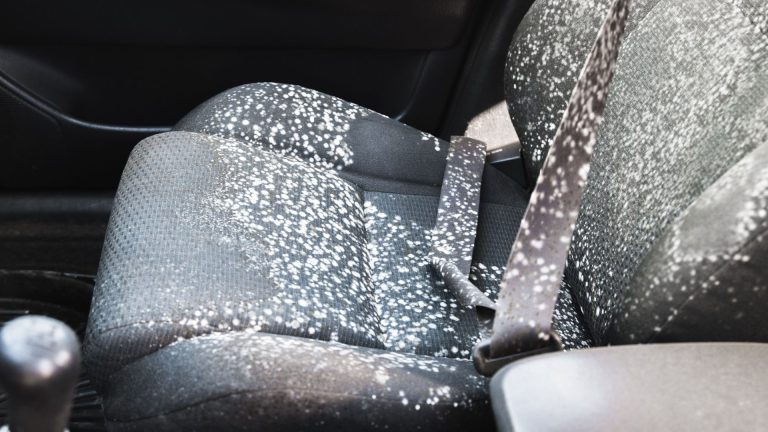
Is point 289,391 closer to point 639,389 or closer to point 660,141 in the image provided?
point 639,389

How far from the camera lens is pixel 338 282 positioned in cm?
99

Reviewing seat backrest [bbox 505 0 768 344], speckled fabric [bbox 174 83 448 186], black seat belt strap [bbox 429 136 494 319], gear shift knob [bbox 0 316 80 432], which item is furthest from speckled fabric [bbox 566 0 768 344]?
gear shift knob [bbox 0 316 80 432]

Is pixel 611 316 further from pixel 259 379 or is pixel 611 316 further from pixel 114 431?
pixel 114 431

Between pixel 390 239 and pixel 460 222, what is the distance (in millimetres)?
80

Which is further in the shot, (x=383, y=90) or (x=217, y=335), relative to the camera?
(x=383, y=90)

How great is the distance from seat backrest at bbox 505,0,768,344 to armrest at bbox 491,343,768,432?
0.06 metres

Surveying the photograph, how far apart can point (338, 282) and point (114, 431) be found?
0.25m

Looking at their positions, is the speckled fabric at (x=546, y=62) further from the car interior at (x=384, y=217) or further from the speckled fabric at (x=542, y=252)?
the speckled fabric at (x=542, y=252)

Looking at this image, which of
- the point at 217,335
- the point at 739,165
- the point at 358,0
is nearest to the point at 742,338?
the point at 739,165

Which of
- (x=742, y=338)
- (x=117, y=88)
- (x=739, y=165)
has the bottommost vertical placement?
(x=742, y=338)

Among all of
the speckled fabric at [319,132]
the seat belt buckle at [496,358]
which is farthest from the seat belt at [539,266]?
the speckled fabric at [319,132]

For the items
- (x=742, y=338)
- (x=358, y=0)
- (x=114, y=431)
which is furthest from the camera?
(x=358, y=0)

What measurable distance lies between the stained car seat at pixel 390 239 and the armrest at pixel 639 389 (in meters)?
0.07

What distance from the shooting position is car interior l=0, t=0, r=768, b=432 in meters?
0.70
